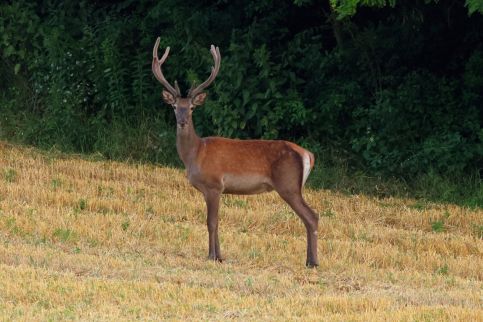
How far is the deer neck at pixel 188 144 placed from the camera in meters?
13.3

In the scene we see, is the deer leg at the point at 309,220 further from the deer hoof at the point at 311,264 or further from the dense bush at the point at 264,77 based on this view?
the dense bush at the point at 264,77

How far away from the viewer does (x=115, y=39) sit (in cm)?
2070

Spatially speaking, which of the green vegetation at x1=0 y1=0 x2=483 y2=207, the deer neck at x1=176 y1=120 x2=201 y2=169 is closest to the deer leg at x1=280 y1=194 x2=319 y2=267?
the deer neck at x1=176 y1=120 x2=201 y2=169

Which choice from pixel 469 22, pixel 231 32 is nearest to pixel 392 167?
pixel 469 22

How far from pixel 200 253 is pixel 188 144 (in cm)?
111

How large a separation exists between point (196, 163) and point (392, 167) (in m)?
5.36

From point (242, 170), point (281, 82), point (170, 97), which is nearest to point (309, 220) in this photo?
point (242, 170)

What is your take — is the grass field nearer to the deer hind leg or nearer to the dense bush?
the deer hind leg

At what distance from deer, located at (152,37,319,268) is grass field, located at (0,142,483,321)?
16.3 inches

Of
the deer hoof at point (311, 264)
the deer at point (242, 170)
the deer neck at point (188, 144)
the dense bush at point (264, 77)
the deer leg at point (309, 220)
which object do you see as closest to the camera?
the deer hoof at point (311, 264)

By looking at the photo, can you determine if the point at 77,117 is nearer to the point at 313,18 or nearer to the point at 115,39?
A: the point at 115,39

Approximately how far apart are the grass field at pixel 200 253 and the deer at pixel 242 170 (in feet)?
1.36

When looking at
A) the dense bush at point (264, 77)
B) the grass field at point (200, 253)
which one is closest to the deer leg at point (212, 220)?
the grass field at point (200, 253)

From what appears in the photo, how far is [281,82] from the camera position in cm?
1900
